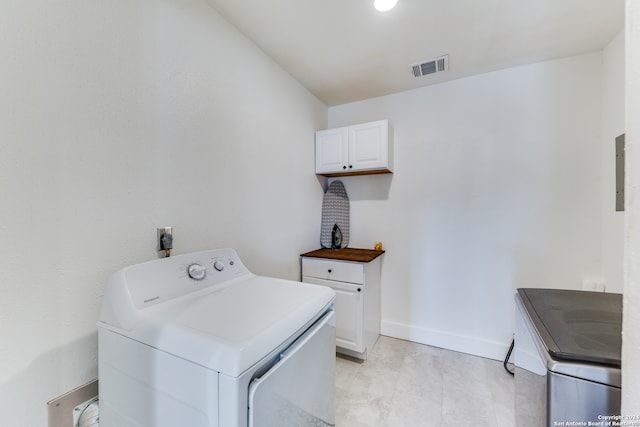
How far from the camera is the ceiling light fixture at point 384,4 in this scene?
1350mm

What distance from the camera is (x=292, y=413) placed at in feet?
2.68

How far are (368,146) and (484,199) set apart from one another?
112cm

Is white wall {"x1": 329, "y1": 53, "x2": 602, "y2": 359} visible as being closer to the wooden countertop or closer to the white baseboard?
the white baseboard

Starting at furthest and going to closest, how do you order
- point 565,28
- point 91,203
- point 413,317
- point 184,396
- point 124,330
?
point 413,317 < point 565,28 < point 91,203 < point 124,330 < point 184,396

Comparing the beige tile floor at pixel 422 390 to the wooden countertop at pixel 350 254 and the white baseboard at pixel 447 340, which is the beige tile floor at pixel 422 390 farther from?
the wooden countertop at pixel 350 254

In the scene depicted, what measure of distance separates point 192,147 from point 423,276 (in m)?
2.21

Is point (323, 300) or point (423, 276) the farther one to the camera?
point (423, 276)

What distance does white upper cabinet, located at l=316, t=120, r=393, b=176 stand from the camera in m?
2.25

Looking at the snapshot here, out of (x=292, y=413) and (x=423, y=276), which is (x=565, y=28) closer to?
(x=423, y=276)

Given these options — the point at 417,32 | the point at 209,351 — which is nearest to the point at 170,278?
the point at 209,351

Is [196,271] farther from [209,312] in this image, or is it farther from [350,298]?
[350,298]

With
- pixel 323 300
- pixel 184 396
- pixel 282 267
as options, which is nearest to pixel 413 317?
pixel 282 267

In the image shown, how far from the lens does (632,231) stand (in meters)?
0.46

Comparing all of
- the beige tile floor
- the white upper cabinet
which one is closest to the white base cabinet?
the beige tile floor
